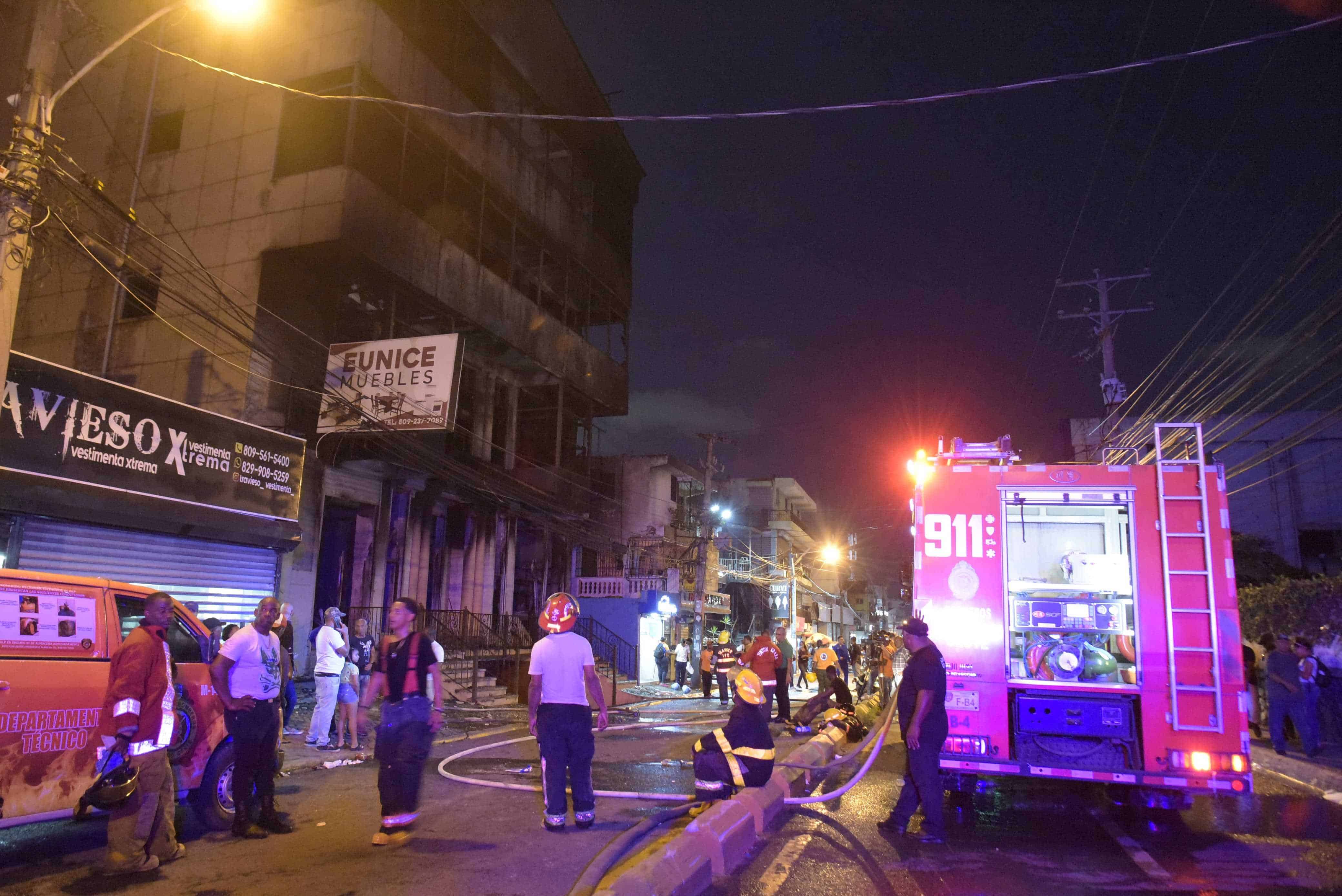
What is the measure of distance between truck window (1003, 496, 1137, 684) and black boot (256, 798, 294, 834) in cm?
635

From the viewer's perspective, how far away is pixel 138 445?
41.3ft

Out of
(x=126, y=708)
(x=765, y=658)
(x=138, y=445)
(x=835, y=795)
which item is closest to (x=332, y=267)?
(x=138, y=445)

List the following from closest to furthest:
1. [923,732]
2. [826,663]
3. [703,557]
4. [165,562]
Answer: [923,732] < [165,562] < [826,663] < [703,557]

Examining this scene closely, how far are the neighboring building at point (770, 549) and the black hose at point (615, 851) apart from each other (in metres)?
35.4

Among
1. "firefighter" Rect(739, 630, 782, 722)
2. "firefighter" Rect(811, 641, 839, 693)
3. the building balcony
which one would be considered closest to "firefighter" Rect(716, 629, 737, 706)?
"firefighter" Rect(811, 641, 839, 693)

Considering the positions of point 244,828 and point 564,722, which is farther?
point 564,722

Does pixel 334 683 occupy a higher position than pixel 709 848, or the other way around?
pixel 334 683

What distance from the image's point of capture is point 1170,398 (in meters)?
15.6

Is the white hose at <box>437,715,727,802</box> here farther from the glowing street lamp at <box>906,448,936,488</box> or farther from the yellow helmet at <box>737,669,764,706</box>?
the glowing street lamp at <box>906,448,936,488</box>

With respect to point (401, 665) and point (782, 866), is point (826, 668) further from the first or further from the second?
point (401, 665)

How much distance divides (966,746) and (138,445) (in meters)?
12.1

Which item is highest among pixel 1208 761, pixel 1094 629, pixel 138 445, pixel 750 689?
pixel 138 445

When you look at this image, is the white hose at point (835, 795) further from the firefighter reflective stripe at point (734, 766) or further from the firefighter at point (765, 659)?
the firefighter at point (765, 659)

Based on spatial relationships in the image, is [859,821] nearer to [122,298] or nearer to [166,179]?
[122,298]
